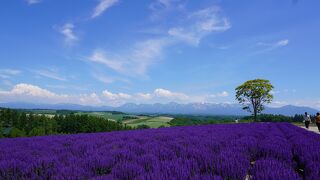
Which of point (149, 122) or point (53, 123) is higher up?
point (53, 123)

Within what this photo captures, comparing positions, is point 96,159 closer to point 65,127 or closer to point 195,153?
point 195,153

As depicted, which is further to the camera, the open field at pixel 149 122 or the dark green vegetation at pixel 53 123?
the open field at pixel 149 122

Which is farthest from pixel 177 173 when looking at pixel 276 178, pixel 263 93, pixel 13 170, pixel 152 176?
pixel 263 93

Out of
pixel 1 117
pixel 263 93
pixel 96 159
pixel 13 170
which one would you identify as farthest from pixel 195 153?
pixel 263 93

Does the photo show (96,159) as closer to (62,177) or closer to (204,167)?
(62,177)

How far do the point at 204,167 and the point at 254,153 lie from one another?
2251mm

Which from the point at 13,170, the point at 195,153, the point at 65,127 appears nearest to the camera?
the point at 13,170

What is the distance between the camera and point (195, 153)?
5.24 metres

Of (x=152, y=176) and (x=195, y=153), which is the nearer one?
(x=152, y=176)

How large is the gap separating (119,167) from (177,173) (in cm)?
98

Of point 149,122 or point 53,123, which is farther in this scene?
point 149,122

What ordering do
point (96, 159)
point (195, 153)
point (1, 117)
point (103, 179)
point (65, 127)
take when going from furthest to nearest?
point (65, 127), point (1, 117), point (195, 153), point (96, 159), point (103, 179)

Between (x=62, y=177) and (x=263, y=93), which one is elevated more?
(x=263, y=93)

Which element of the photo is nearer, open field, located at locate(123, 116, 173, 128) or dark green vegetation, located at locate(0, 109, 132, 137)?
dark green vegetation, located at locate(0, 109, 132, 137)
